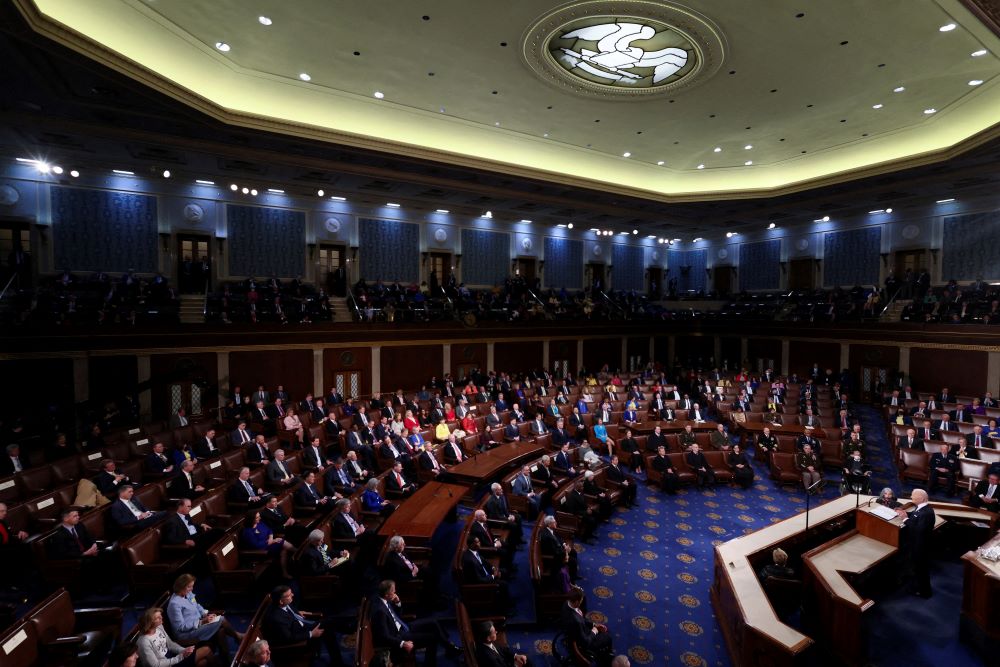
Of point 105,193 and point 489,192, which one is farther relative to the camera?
point 489,192

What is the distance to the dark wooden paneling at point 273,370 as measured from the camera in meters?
14.9

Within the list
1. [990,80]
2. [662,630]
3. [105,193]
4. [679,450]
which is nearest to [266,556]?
[662,630]

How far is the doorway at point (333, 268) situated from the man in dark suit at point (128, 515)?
13567 millimetres

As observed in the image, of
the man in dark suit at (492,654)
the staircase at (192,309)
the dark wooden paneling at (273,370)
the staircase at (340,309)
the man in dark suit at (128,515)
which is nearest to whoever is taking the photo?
the man in dark suit at (492,654)

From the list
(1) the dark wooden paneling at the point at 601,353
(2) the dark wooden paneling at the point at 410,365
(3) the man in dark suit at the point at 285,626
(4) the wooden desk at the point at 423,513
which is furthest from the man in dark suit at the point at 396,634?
(1) the dark wooden paneling at the point at 601,353

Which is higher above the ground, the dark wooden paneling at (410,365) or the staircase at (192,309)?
A: the staircase at (192,309)

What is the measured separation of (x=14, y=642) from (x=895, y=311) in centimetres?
2445

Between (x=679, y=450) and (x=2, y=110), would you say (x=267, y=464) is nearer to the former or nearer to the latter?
(x=679, y=450)

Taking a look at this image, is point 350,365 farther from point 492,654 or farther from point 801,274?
point 801,274

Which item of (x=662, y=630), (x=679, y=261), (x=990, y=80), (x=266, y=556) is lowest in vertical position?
(x=662, y=630)

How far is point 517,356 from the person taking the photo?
2014 centimetres

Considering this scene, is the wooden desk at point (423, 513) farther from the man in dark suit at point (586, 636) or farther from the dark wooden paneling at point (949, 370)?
the dark wooden paneling at point (949, 370)

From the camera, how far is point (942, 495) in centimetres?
987

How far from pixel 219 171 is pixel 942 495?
20.0 meters
